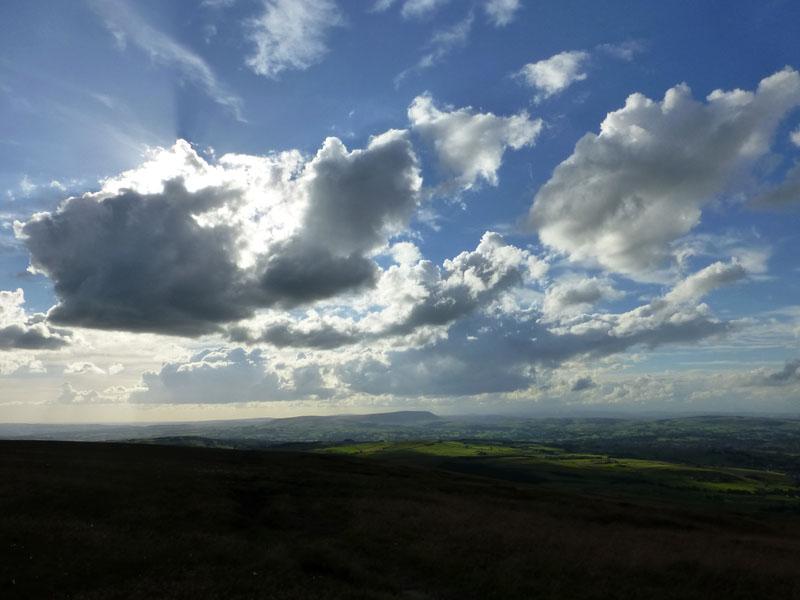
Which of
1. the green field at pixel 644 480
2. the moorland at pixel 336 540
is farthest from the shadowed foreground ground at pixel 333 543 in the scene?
the green field at pixel 644 480

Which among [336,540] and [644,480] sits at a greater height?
[336,540]

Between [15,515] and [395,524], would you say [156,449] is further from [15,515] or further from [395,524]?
[395,524]

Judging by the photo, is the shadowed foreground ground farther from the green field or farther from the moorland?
the green field

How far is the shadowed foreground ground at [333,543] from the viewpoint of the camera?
2475 cm

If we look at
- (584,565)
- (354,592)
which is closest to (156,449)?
(354,592)

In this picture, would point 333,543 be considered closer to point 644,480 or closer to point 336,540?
point 336,540

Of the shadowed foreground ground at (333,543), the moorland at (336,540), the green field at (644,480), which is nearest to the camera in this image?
the shadowed foreground ground at (333,543)

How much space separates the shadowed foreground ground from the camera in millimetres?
24750

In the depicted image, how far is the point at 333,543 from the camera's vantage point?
32.8 meters

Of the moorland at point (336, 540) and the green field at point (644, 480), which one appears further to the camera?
the green field at point (644, 480)

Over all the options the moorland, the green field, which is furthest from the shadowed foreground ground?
the green field

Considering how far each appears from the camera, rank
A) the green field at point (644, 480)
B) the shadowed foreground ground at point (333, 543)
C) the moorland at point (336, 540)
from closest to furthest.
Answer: the shadowed foreground ground at point (333, 543) < the moorland at point (336, 540) < the green field at point (644, 480)

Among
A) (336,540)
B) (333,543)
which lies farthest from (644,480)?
(333,543)

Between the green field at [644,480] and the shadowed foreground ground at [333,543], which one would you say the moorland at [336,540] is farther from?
the green field at [644,480]
